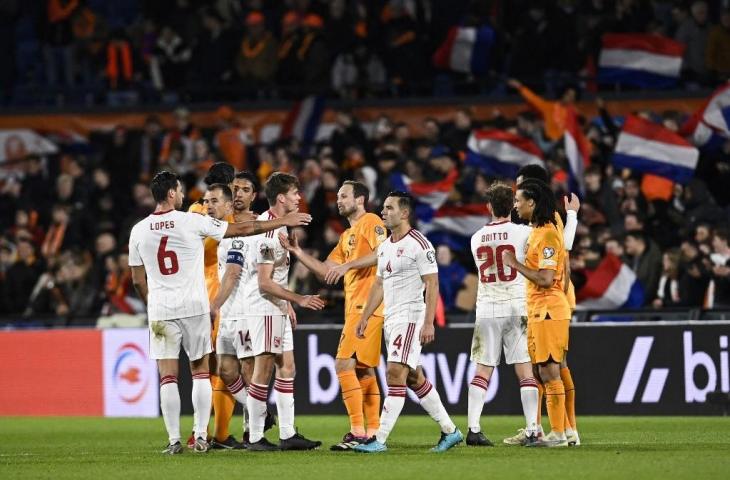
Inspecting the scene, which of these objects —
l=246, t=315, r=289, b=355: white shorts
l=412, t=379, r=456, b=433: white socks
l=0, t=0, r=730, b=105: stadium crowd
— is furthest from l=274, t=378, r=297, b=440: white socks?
l=0, t=0, r=730, b=105: stadium crowd

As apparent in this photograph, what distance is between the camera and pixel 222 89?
2623 centimetres

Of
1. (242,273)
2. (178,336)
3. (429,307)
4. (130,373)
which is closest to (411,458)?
(429,307)

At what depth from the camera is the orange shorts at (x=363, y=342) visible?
13.6 m

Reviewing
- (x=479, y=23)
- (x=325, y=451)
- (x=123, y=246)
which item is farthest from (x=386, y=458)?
(x=479, y=23)

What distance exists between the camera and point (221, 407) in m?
13.7

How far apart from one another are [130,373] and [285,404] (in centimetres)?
758

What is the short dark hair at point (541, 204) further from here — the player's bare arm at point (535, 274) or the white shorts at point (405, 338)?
the white shorts at point (405, 338)

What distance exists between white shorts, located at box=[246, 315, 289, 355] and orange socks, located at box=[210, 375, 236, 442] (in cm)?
69

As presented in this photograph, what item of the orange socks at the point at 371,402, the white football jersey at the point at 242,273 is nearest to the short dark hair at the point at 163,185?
the white football jersey at the point at 242,273

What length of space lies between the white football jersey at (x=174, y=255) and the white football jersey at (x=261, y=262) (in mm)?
510

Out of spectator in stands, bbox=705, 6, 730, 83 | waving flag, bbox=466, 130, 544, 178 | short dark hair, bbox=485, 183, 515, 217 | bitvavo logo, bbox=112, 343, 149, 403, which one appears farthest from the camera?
spectator in stands, bbox=705, 6, 730, 83

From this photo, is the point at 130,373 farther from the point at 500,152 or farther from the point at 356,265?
the point at 356,265

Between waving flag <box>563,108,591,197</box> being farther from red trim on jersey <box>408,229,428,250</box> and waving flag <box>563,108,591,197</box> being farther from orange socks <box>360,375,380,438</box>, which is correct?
red trim on jersey <box>408,229,428,250</box>

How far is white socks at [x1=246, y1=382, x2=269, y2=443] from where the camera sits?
42.9 feet
